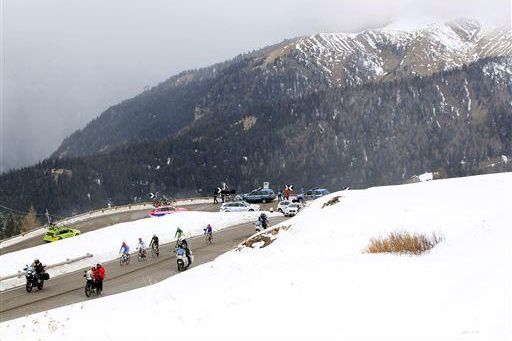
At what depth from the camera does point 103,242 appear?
4172 cm

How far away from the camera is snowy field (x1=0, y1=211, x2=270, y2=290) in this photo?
1476 inches

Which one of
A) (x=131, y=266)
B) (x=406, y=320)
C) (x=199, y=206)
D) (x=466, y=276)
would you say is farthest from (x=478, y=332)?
(x=199, y=206)

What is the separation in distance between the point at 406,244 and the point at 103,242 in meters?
33.1

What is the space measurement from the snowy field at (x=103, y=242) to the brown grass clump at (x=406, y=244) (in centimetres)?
2606

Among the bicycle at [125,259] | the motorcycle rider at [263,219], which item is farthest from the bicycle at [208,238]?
the bicycle at [125,259]

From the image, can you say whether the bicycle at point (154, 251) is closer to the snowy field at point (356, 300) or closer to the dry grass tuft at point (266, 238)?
the dry grass tuft at point (266, 238)

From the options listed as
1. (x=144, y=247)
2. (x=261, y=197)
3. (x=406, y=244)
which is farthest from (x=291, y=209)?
(x=406, y=244)

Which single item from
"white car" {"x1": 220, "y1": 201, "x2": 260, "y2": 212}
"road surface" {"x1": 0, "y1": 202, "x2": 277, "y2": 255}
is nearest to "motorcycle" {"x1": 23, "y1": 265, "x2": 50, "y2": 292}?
"white car" {"x1": 220, "y1": 201, "x2": 260, "y2": 212}

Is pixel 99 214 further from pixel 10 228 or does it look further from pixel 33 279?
pixel 33 279

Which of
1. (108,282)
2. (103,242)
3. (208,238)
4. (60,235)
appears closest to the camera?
(108,282)

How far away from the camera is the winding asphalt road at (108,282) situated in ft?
83.2

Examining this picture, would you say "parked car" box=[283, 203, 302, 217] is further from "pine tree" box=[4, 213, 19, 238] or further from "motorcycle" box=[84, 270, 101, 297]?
"pine tree" box=[4, 213, 19, 238]

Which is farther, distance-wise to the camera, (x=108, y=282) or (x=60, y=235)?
(x=60, y=235)

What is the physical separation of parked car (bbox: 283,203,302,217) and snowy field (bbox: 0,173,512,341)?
34183 millimetres
